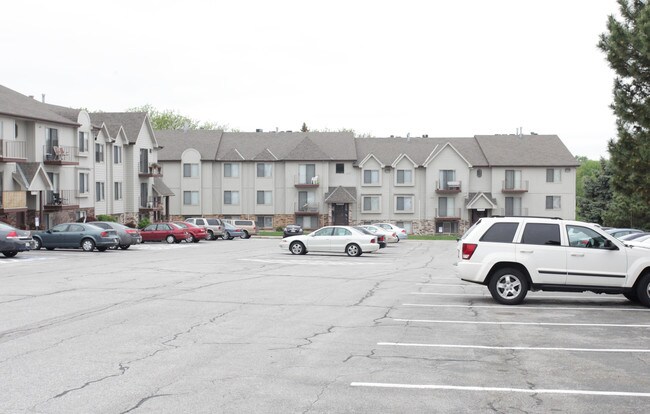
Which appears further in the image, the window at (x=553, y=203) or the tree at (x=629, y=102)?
the window at (x=553, y=203)

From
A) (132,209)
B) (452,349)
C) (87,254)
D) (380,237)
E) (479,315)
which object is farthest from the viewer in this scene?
(132,209)

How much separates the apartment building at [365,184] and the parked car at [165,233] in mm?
27019

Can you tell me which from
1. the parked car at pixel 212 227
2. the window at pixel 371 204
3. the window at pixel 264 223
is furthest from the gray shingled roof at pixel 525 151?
the parked car at pixel 212 227

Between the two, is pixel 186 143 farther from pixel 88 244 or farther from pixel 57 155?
pixel 88 244

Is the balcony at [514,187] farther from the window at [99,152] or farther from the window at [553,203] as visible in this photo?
the window at [99,152]

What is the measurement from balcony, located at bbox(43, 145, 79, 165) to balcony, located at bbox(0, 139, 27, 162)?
205 cm

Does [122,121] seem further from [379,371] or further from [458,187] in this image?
[379,371]

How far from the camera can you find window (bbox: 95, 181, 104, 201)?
55000 mm

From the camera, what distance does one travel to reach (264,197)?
244 feet

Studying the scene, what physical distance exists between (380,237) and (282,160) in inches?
1348

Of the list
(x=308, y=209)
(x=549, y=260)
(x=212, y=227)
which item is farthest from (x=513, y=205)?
(x=549, y=260)

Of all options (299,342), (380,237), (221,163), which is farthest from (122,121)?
(299,342)

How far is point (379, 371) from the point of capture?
29.9 ft

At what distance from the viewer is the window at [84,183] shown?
52.1m
